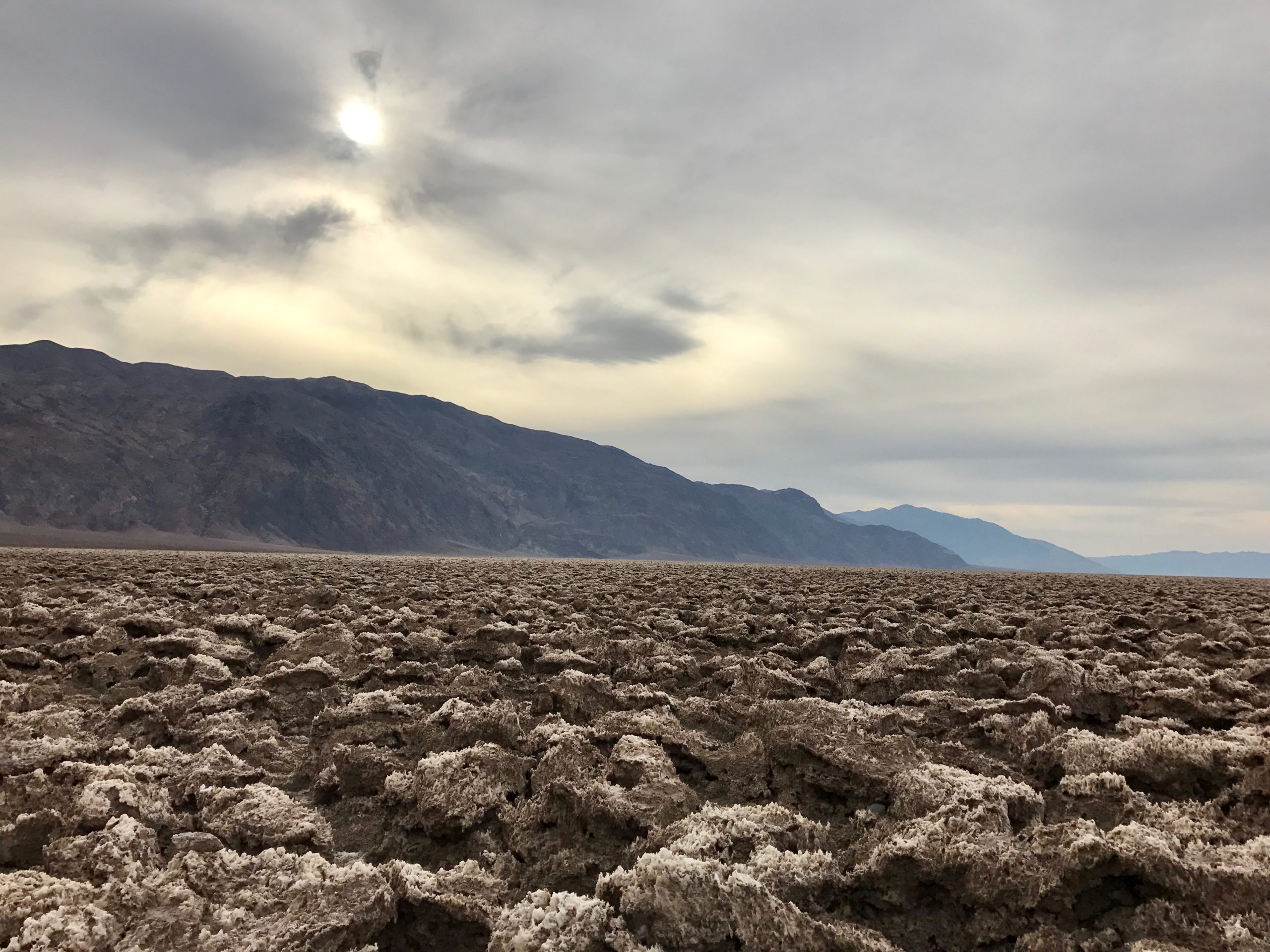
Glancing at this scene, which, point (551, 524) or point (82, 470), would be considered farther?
point (551, 524)

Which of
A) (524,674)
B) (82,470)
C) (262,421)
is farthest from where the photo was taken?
(262,421)

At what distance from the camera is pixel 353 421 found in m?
170

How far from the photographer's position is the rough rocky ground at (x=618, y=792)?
2186mm

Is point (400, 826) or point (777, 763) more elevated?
point (777, 763)

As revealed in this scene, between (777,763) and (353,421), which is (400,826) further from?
(353,421)

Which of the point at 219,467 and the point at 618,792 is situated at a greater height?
the point at 219,467

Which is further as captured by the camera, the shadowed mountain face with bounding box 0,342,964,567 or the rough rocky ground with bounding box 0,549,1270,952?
the shadowed mountain face with bounding box 0,342,964,567

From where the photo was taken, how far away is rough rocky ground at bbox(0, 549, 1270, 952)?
2186 millimetres

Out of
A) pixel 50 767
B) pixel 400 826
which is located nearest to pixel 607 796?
pixel 400 826

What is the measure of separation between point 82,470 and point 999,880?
14574 cm

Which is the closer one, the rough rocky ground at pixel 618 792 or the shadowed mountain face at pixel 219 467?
the rough rocky ground at pixel 618 792

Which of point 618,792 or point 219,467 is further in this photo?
point 219,467

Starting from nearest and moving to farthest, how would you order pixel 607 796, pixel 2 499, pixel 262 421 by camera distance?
pixel 607 796 → pixel 2 499 → pixel 262 421

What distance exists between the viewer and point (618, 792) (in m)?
3.19
